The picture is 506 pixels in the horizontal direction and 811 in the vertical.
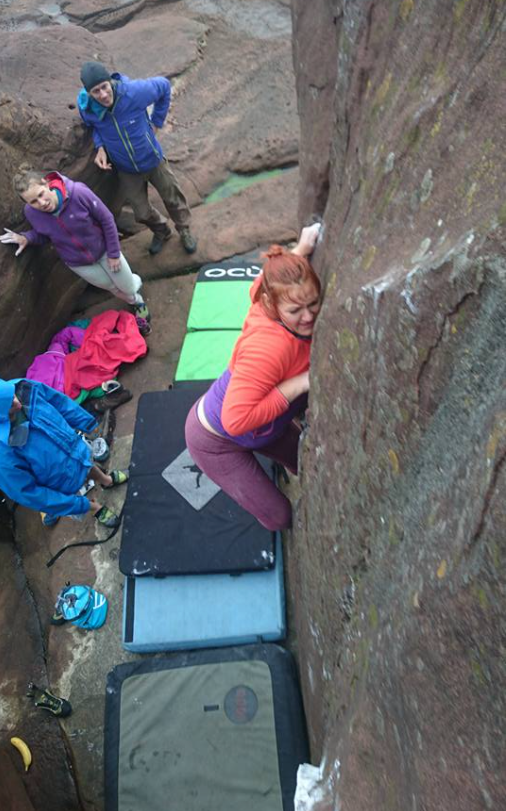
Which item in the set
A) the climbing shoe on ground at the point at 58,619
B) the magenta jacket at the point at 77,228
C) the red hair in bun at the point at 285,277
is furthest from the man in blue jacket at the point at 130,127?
the climbing shoe on ground at the point at 58,619

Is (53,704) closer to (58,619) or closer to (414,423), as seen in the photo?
(58,619)

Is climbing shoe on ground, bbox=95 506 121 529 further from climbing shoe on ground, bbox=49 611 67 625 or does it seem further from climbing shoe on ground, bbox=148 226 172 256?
climbing shoe on ground, bbox=148 226 172 256

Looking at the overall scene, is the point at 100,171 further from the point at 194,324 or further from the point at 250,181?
the point at 250,181

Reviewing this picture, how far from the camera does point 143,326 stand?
572cm

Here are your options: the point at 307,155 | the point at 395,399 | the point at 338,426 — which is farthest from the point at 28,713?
the point at 307,155

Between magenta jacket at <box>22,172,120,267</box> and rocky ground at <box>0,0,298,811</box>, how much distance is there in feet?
1.07

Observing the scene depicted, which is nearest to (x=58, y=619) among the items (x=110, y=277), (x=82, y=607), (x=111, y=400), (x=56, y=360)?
(x=82, y=607)

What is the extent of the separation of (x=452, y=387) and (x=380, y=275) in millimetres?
498

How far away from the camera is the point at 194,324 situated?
17.4ft

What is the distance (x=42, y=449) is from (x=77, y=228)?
1916mm

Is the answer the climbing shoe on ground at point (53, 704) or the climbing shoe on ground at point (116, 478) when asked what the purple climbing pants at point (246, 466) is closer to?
the climbing shoe on ground at point (116, 478)

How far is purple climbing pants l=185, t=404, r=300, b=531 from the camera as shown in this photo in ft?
9.87

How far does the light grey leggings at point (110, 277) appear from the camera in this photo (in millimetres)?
5055

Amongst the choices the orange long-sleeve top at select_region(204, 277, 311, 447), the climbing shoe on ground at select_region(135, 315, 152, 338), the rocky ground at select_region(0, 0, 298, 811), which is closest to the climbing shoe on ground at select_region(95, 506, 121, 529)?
the rocky ground at select_region(0, 0, 298, 811)
